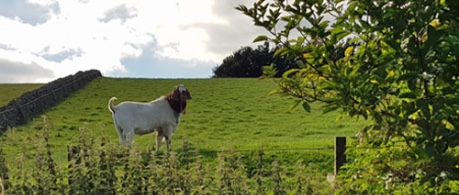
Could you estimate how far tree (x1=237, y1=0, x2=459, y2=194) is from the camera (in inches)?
119

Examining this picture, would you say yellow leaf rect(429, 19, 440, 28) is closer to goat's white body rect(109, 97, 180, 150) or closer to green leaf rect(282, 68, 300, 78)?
green leaf rect(282, 68, 300, 78)

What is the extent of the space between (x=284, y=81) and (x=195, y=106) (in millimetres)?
25662

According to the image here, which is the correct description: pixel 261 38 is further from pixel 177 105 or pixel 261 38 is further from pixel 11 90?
pixel 11 90

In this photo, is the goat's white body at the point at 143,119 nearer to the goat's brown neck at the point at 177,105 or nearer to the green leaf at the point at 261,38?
the goat's brown neck at the point at 177,105

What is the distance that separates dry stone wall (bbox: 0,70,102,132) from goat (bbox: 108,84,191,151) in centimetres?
334

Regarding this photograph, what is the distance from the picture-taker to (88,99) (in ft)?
101

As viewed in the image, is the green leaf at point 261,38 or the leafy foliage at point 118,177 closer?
the green leaf at point 261,38

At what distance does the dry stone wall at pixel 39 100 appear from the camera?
74.8 ft

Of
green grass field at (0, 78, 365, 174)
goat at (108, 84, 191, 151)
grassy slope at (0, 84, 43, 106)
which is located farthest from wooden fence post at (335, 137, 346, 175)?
grassy slope at (0, 84, 43, 106)

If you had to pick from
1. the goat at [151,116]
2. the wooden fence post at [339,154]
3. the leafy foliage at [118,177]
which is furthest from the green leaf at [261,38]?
the goat at [151,116]

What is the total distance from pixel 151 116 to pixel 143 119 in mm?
238

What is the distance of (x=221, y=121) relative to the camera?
80.2ft

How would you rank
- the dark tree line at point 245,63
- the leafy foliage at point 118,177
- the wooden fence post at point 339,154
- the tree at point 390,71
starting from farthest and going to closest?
the dark tree line at point 245,63
the wooden fence post at point 339,154
the leafy foliage at point 118,177
the tree at point 390,71

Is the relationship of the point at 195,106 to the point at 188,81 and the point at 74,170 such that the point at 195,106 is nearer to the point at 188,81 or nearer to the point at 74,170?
the point at 188,81
